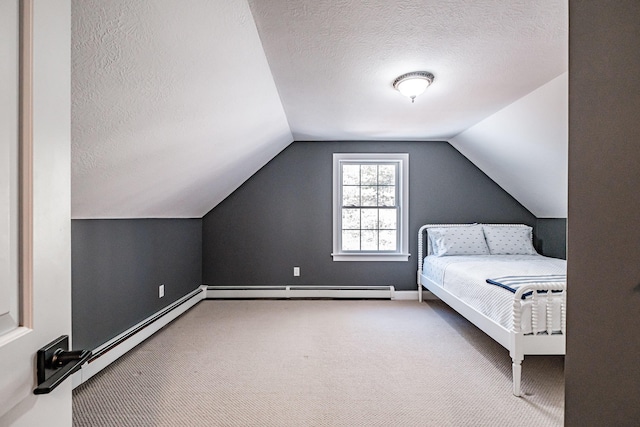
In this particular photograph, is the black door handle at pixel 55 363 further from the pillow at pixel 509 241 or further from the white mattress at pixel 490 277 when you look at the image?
the pillow at pixel 509 241

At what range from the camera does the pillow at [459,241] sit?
4180 millimetres

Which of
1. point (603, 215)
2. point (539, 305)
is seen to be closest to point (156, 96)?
point (603, 215)

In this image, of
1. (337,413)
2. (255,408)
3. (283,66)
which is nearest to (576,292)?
(337,413)

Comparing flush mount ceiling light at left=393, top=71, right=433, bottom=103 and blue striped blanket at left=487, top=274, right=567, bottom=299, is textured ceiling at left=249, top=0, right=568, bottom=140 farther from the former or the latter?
blue striped blanket at left=487, top=274, right=567, bottom=299

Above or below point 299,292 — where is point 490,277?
above

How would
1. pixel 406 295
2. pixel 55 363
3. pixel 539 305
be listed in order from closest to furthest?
1. pixel 55 363
2. pixel 539 305
3. pixel 406 295

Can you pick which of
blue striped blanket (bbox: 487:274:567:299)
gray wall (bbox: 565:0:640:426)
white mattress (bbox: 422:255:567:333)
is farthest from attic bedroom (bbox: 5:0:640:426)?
blue striped blanket (bbox: 487:274:567:299)

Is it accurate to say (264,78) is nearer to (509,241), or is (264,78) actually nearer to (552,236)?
(509,241)

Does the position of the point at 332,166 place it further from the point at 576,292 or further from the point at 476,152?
the point at 576,292

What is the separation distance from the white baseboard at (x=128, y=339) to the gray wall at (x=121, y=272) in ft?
0.18

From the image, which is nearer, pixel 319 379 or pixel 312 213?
pixel 319 379

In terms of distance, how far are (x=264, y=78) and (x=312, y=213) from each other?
97.3 inches

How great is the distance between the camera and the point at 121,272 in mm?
2824

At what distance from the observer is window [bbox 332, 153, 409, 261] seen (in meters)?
4.68
